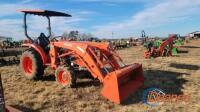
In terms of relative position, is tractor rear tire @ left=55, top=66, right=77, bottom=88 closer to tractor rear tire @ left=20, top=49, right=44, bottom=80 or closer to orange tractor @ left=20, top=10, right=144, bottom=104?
orange tractor @ left=20, top=10, right=144, bottom=104

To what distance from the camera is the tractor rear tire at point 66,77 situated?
9750mm

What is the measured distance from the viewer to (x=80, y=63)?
1011cm

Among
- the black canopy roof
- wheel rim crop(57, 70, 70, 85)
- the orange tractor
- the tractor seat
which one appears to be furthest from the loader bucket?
the black canopy roof

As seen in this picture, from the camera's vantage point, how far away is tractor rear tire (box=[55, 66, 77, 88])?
975 centimetres

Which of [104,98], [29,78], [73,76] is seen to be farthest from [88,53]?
[29,78]

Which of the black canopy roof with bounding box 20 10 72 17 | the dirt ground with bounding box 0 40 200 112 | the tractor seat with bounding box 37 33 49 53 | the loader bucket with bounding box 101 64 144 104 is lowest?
the dirt ground with bounding box 0 40 200 112

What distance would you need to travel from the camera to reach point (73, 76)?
9.77 metres

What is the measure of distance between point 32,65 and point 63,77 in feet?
5.72

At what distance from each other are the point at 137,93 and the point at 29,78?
4000mm

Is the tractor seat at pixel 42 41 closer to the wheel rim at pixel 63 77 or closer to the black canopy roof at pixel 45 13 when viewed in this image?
the black canopy roof at pixel 45 13

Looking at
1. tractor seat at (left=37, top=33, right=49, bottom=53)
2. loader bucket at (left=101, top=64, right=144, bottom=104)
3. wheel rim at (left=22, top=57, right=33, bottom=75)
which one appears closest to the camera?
loader bucket at (left=101, top=64, right=144, bottom=104)

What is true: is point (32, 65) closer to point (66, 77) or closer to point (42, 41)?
point (42, 41)

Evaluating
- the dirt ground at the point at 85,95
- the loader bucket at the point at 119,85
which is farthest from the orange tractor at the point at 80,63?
the dirt ground at the point at 85,95

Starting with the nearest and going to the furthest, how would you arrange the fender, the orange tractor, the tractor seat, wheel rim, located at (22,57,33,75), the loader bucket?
the loader bucket
the orange tractor
the fender
the tractor seat
wheel rim, located at (22,57,33,75)
